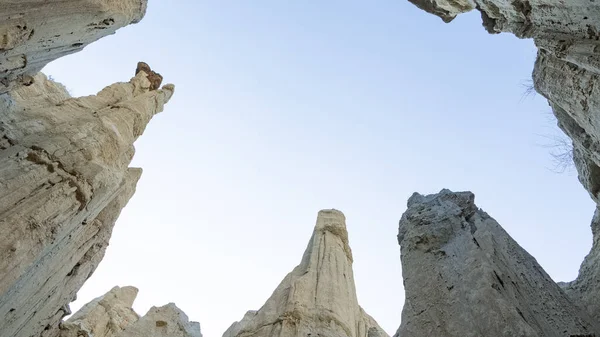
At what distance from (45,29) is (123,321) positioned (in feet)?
78.3

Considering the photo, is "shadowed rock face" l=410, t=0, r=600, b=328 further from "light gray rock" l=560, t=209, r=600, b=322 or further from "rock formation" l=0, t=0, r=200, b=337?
"rock formation" l=0, t=0, r=200, b=337

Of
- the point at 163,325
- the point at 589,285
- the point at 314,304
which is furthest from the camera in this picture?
the point at 163,325

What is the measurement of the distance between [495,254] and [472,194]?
203cm

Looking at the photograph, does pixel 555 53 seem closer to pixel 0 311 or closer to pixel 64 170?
pixel 64 170

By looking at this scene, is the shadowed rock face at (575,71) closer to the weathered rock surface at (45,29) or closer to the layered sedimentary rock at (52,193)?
the weathered rock surface at (45,29)

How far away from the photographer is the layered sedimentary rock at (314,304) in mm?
15594

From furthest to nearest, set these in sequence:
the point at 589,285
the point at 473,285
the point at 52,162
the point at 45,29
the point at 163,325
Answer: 1. the point at 163,325
2. the point at 52,162
3. the point at 45,29
4. the point at 589,285
5. the point at 473,285

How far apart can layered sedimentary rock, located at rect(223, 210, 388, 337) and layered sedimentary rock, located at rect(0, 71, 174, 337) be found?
23.9 ft

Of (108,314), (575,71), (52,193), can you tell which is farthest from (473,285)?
(108,314)

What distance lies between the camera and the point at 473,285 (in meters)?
4.63

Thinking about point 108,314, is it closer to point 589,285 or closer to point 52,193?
point 52,193

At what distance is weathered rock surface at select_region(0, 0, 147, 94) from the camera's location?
26.4 feet

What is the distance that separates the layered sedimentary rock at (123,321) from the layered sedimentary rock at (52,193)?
4.28m

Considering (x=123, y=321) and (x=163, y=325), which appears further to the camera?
(x=123, y=321)
